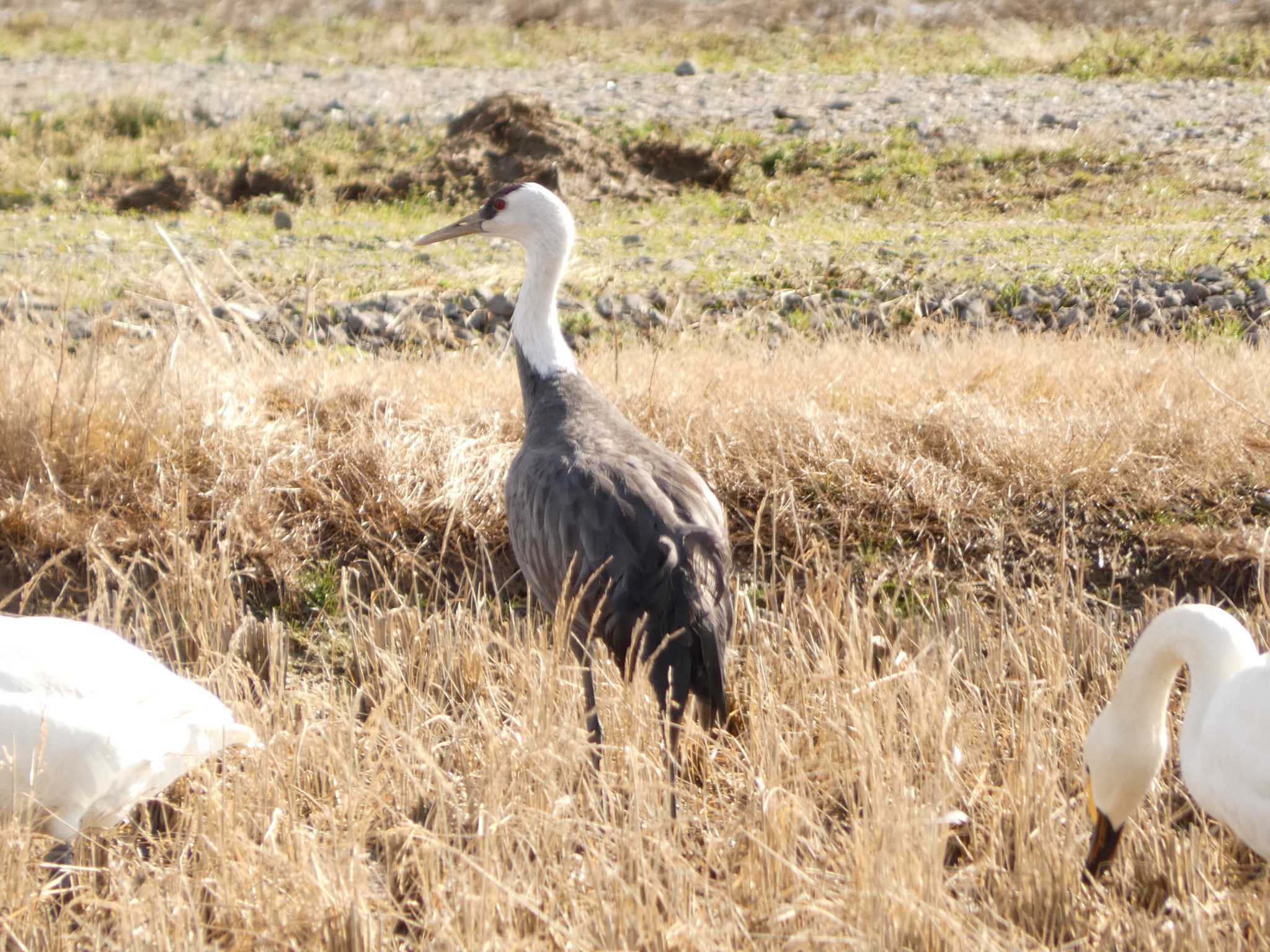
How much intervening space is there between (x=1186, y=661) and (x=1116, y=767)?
0.33 metres

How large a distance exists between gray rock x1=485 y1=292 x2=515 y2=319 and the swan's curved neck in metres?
5.37

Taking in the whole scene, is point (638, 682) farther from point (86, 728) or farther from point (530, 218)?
point (530, 218)

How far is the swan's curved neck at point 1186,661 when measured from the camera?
310cm

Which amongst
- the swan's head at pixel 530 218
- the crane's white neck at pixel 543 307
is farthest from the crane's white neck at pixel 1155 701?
the swan's head at pixel 530 218

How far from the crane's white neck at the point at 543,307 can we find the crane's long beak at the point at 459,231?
27 cm

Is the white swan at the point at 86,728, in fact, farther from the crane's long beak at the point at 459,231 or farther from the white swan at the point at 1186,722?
the crane's long beak at the point at 459,231

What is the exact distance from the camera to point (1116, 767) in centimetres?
309

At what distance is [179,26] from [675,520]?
21075 mm

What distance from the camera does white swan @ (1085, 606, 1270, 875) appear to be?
2.94 meters

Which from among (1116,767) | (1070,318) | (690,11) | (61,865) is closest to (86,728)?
(61,865)

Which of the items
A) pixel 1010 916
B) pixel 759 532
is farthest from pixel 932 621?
pixel 1010 916

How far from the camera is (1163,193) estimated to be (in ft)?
37.0

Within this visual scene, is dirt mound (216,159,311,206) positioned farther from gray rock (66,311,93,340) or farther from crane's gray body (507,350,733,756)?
crane's gray body (507,350,733,756)

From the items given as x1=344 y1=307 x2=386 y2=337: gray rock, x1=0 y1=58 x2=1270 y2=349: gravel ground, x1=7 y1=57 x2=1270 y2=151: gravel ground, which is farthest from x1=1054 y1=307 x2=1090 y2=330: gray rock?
x1=7 y1=57 x2=1270 y2=151: gravel ground
